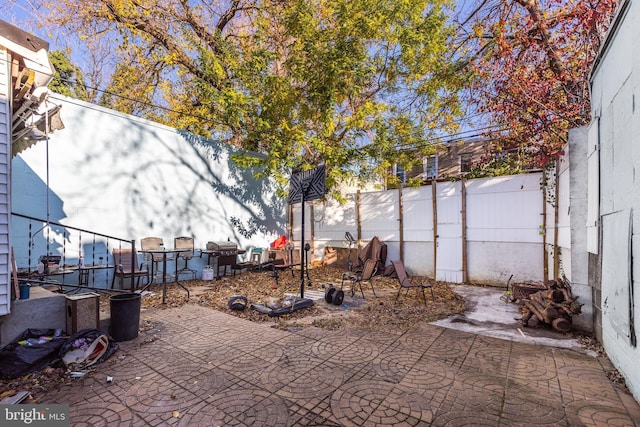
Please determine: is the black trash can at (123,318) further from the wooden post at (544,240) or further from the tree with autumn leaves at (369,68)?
the wooden post at (544,240)

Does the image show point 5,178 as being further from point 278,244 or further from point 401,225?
point 401,225

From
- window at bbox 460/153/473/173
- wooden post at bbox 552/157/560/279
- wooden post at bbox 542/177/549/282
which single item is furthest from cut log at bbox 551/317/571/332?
window at bbox 460/153/473/173

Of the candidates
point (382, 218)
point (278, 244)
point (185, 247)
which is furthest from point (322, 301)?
point (278, 244)

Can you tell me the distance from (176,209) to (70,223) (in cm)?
247

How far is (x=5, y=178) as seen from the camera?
11.1 feet

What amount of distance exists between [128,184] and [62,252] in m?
2.05

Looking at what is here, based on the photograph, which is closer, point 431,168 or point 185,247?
point 185,247

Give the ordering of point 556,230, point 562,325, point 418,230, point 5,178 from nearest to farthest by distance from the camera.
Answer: point 5,178 → point 562,325 → point 556,230 → point 418,230

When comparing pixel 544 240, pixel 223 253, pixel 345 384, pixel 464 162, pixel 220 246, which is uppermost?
pixel 464 162

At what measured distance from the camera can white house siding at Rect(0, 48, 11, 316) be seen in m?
3.31

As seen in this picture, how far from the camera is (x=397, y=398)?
108 inches

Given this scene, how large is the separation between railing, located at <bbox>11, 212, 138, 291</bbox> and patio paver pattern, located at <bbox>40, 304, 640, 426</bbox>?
2721 millimetres

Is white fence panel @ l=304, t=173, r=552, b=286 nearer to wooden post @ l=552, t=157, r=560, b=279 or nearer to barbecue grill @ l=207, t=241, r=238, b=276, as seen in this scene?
wooden post @ l=552, t=157, r=560, b=279

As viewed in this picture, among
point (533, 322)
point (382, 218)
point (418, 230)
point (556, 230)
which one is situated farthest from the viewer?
point (382, 218)
